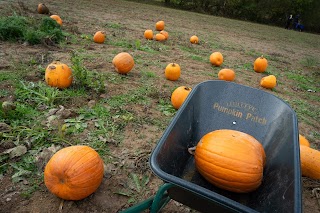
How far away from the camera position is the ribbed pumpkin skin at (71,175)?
1882 mm

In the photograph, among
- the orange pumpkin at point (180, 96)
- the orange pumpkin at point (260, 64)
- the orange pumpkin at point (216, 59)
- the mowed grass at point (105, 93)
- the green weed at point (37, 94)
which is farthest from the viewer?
the orange pumpkin at point (260, 64)

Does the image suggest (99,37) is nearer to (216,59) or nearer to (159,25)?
(216,59)

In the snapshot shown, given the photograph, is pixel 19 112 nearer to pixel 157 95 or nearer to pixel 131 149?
pixel 131 149

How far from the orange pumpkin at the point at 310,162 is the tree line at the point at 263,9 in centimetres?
2411

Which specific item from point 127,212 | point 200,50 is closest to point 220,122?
point 127,212

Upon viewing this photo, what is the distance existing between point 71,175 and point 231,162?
3.94 feet

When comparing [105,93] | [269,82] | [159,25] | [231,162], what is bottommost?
[105,93]

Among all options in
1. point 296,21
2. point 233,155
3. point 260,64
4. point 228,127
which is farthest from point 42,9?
point 296,21

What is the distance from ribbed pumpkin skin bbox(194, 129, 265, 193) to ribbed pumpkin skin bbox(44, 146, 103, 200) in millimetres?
888

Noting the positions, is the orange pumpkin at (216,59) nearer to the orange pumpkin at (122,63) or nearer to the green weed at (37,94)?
the orange pumpkin at (122,63)

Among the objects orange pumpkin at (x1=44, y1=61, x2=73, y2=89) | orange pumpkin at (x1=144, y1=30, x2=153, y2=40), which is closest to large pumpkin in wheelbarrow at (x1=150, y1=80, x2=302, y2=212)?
orange pumpkin at (x1=44, y1=61, x2=73, y2=89)

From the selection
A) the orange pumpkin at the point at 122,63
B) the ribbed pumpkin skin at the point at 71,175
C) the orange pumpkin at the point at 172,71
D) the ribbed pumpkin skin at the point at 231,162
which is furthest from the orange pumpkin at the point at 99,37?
the ribbed pumpkin skin at the point at 231,162

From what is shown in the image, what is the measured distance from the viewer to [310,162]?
2508mm

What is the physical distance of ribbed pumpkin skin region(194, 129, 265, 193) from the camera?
5.35ft
